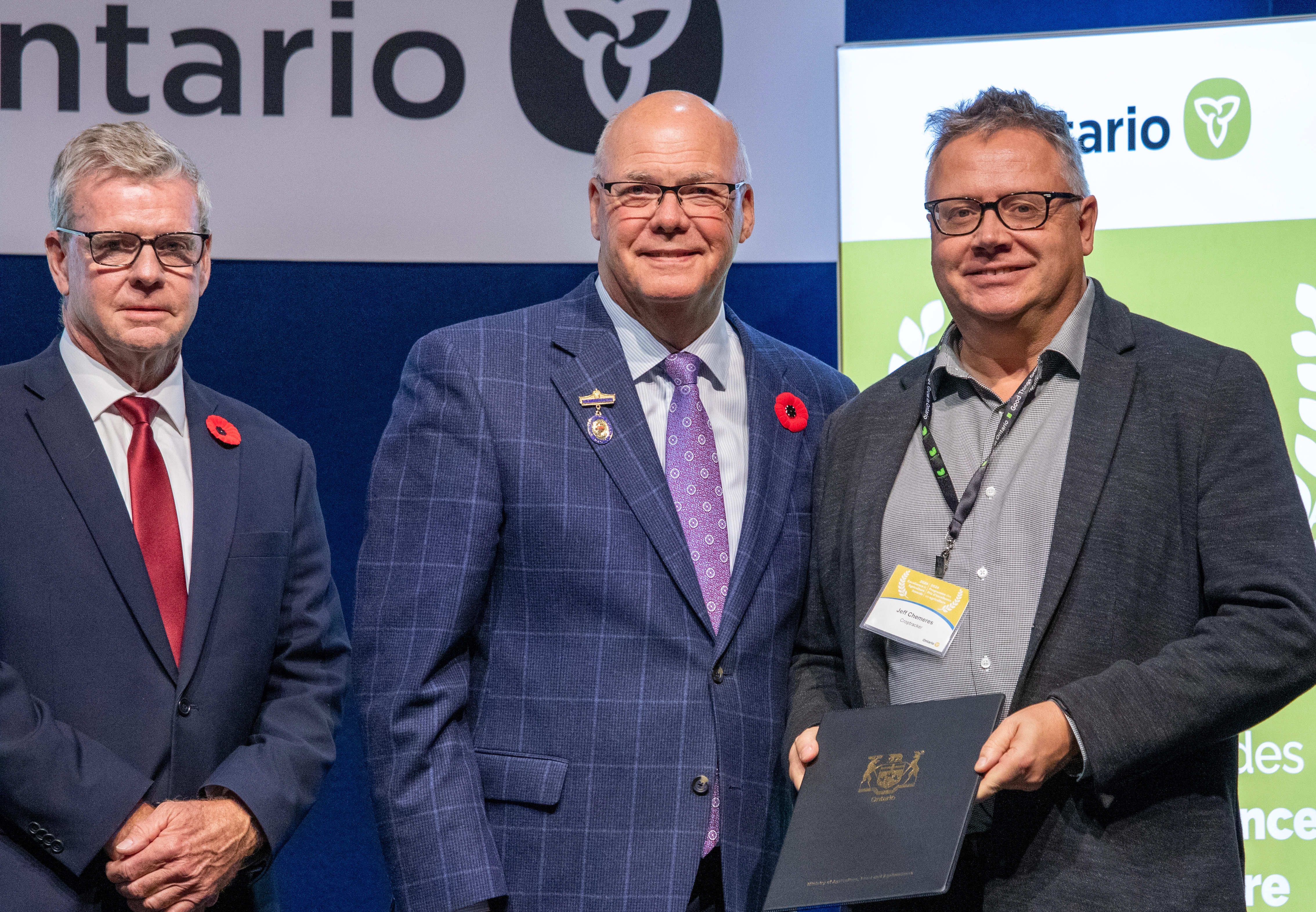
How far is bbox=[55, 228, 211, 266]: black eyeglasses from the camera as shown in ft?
7.62

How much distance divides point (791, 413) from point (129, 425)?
4.12ft

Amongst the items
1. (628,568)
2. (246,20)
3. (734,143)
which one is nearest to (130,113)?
(246,20)

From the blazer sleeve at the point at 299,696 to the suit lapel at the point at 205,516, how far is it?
0.17 m

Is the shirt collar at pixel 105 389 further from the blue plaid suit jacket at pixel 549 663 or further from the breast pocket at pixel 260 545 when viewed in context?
the blue plaid suit jacket at pixel 549 663

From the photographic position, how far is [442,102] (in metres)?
3.65

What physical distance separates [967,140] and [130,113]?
2.54 m

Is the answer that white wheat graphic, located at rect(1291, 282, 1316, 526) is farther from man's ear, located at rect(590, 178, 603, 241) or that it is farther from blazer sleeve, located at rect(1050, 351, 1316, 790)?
man's ear, located at rect(590, 178, 603, 241)

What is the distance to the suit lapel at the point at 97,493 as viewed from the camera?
7.20ft

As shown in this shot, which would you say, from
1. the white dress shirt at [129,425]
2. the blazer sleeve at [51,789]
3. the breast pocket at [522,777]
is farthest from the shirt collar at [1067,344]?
the blazer sleeve at [51,789]

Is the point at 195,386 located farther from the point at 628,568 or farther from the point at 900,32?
the point at 900,32

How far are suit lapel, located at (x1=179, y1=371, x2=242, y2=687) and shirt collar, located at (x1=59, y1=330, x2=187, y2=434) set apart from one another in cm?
3

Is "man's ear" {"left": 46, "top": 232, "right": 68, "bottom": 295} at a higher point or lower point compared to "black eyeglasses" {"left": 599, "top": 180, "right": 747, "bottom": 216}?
lower

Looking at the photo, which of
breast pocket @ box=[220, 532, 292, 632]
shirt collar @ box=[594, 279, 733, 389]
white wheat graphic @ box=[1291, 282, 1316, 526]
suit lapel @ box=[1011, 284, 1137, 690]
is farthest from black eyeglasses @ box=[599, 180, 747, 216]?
white wheat graphic @ box=[1291, 282, 1316, 526]

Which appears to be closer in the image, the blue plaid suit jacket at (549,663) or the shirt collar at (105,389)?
the blue plaid suit jacket at (549,663)
